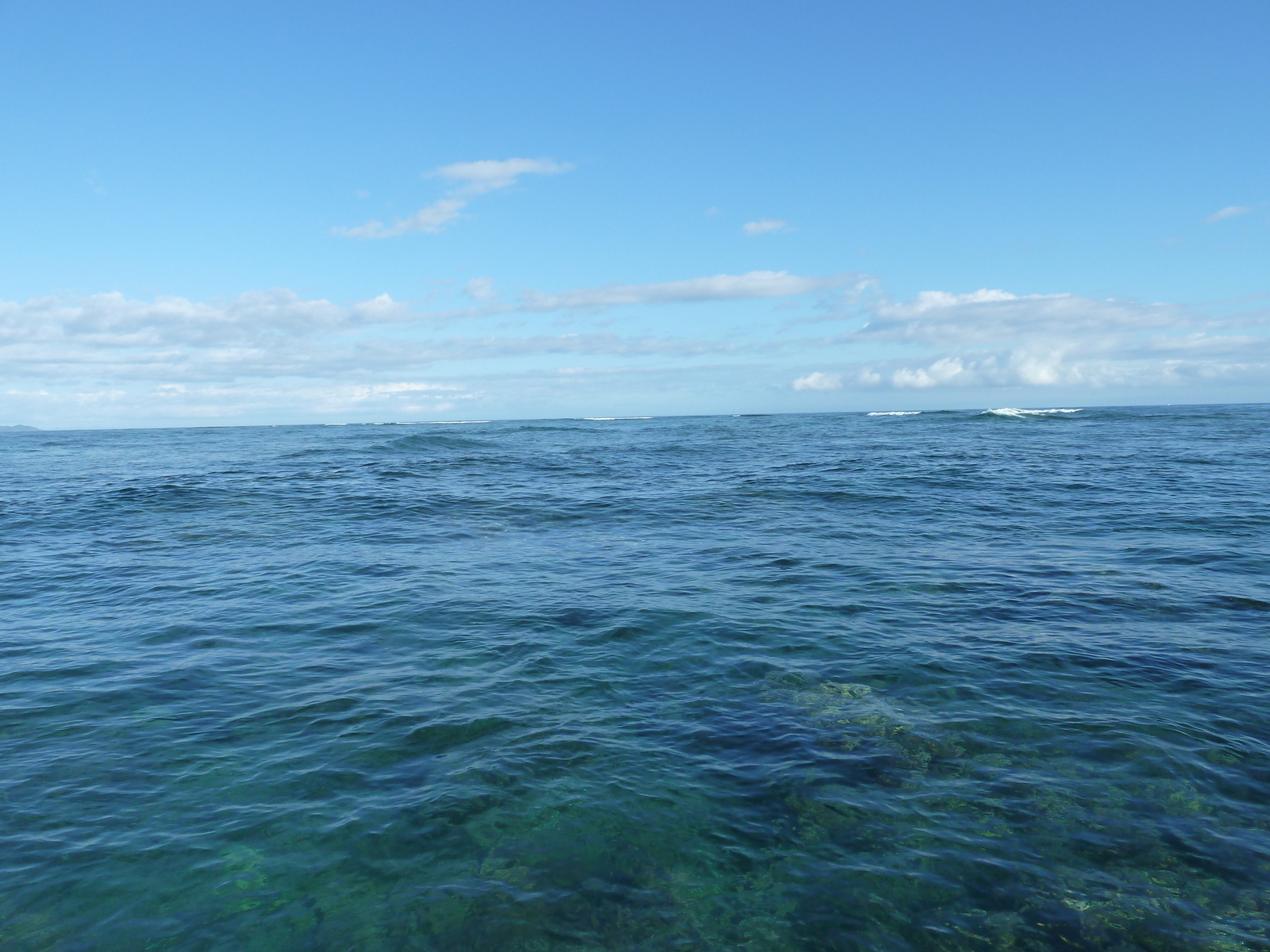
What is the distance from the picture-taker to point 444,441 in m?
78.5

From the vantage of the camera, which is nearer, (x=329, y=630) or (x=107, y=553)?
(x=329, y=630)

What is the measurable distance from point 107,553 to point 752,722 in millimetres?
25369

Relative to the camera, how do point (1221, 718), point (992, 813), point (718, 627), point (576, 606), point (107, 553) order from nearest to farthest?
1. point (992, 813)
2. point (1221, 718)
3. point (718, 627)
4. point (576, 606)
5. point (107, 553)

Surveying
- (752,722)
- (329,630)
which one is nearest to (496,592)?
(329,630)

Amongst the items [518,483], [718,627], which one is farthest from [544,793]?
[518,483]

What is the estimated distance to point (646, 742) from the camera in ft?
35.6

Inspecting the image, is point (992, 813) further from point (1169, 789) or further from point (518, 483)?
point (518, 483)

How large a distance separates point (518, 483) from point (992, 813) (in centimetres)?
3641

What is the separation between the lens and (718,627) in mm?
15984

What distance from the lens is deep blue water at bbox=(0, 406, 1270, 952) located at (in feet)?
24.4

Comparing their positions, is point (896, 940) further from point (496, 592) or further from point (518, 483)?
→ point (518, 483)

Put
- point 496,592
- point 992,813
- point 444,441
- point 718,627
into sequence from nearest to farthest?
point 992,813
point 718,627
point 496,592
point 444,441

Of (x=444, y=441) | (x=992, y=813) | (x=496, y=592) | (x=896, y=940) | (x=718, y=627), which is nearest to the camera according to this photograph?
(x=896, y=940)

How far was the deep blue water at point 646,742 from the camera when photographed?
7438 millimetres
